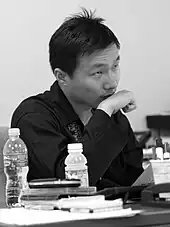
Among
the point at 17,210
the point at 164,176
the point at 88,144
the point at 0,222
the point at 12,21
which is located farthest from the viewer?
the point at 12,21

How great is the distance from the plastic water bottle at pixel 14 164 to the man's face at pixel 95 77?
0.31 metres

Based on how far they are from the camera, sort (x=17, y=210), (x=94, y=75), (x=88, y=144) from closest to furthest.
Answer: (x=17, y=210) → (x=88, y=144) → (x=94, y=75)

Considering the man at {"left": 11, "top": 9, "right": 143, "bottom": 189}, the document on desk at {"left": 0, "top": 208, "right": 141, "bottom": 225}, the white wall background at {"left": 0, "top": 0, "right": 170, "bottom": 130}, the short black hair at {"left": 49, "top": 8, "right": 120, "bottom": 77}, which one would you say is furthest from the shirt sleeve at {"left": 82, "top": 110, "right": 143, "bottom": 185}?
the white wall background at {"left": 0, "top": 0, "right": 170, "bottom": 130}

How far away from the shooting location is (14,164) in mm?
1892

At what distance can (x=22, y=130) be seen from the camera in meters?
2.00

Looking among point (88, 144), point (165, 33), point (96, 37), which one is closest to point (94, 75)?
A: point (96, 37)

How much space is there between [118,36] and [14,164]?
7.57 feet

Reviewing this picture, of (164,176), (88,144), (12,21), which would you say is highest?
(12,21)

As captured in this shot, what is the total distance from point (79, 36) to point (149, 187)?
69cm

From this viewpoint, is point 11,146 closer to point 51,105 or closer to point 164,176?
point 51,105

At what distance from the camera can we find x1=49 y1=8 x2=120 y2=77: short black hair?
2.05 meters

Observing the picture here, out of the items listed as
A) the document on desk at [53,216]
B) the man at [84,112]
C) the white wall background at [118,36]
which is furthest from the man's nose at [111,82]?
the white wall background at [118,36]

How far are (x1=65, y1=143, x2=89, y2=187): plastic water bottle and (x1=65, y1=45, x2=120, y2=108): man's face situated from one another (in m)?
0.37

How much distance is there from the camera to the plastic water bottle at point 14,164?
1.80 m
